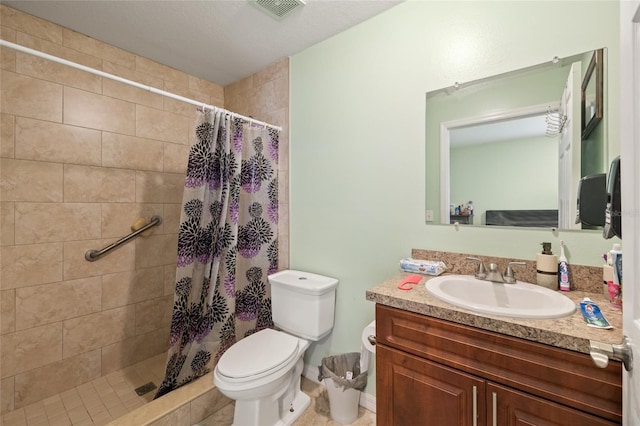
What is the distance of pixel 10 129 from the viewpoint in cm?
161

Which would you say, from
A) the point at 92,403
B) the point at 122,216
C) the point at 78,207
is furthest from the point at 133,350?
the point at 78,207

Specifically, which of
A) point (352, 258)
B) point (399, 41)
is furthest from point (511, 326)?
point (399, 41)

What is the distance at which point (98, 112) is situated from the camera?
1.91 metres

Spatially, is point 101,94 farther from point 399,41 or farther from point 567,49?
point 567,49

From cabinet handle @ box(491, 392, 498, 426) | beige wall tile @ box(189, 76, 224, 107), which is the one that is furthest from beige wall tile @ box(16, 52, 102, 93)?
cabinet handle @ box(491, 392, 498, 426)

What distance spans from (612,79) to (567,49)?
21 cm

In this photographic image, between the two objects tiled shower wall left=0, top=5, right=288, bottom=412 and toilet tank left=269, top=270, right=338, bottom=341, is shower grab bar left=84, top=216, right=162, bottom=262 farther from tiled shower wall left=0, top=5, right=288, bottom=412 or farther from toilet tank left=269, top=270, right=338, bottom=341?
toilet tank left=269, top=270, right=338, bottom=341

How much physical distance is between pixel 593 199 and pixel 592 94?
0.47m

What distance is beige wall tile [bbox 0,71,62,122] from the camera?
5.26ft

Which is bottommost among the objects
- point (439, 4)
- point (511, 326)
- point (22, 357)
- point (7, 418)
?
point (7, 418)

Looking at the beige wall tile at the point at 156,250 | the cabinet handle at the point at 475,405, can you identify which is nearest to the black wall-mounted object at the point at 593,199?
the cabinet handle at the point at 475,405

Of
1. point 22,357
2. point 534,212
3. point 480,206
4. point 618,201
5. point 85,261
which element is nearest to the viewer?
point 618,201

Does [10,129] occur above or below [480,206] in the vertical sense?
above

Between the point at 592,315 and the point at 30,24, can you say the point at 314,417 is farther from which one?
the point at 30,24
